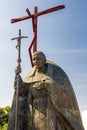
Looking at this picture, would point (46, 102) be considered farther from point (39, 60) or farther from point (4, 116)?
point (4, 116)

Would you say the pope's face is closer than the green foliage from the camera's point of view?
Yes

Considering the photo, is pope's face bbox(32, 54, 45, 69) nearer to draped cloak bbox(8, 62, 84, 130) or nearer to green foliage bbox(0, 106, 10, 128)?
draped cloak bbox(8, 62, 84, 130)

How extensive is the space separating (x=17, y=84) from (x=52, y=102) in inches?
47.3

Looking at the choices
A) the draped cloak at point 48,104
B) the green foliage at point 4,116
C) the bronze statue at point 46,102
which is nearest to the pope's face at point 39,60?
the bronze statue at point 46,102

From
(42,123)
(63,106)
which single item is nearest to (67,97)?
(63,106)

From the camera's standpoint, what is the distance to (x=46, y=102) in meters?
11.1

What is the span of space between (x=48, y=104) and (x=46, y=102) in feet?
0.40

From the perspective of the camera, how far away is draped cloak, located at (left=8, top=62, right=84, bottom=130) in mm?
10977

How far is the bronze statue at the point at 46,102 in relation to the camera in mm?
10984

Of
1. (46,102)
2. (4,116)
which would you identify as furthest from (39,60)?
(4,116)

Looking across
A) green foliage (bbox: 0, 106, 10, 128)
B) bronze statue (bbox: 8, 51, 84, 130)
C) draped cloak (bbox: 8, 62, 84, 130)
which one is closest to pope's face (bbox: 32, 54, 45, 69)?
bronze statue (bbox: 8, 51, 84, 130)

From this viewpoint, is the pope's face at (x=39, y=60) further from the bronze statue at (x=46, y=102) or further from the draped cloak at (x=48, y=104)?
the draped cloak at (x=48, y=104)

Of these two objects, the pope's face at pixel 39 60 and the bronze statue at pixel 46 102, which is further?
the pope's face at pixel 39 60

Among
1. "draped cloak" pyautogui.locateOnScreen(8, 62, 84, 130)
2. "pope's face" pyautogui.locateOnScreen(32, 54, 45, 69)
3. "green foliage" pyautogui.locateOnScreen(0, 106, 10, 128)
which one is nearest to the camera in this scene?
"draped cloak" pyautogui.locateOnScreen(8, 62, 84, 130)
